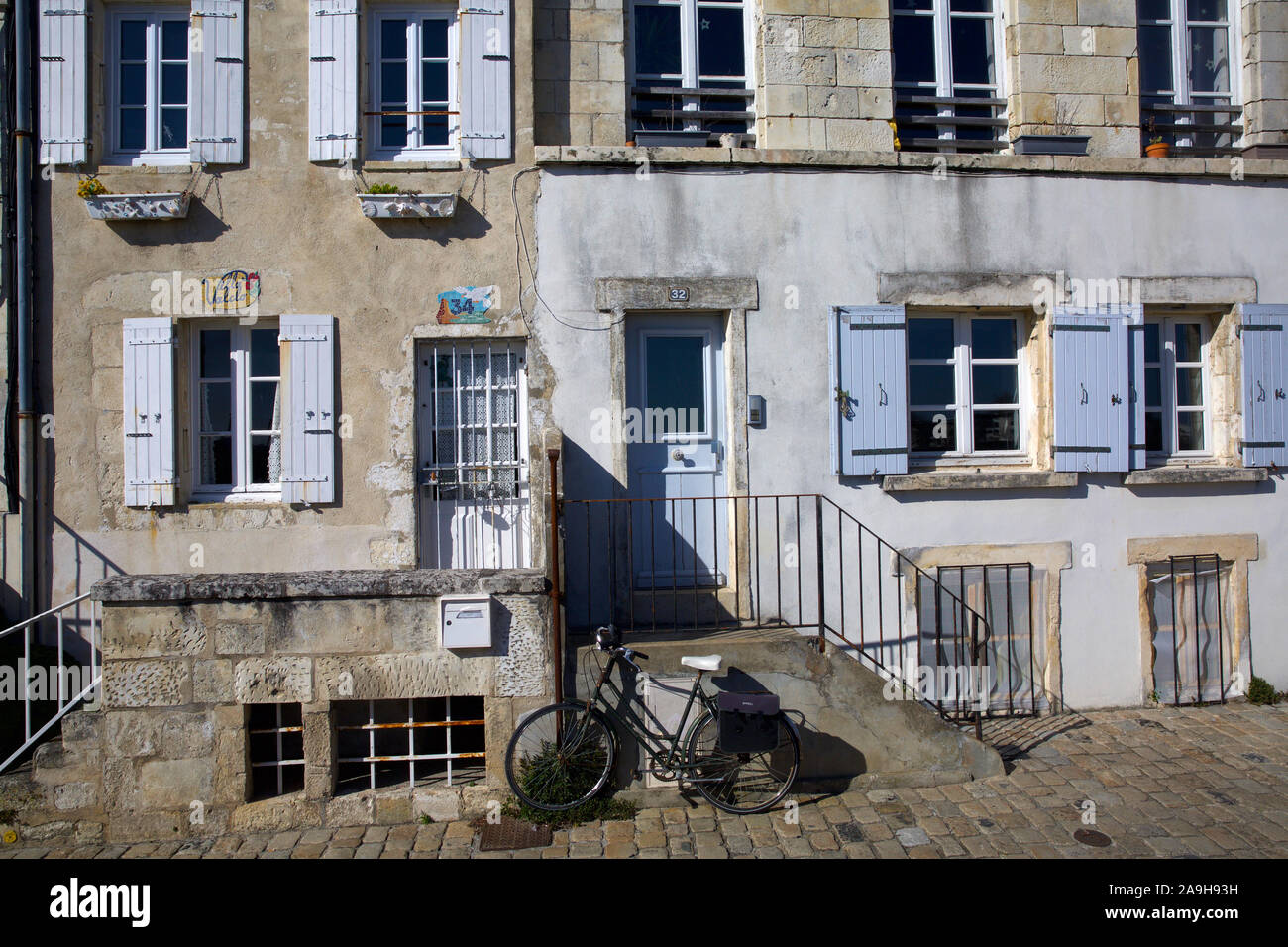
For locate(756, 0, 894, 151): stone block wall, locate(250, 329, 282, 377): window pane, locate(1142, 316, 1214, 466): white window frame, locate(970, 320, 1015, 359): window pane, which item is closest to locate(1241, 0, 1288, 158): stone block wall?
locate(1142, 316, 1214, 466): white window frame

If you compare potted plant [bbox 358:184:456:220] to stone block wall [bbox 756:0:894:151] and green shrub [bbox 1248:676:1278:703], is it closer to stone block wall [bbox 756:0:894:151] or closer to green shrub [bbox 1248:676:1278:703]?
stone block wall [bbox 756:0:894:151]

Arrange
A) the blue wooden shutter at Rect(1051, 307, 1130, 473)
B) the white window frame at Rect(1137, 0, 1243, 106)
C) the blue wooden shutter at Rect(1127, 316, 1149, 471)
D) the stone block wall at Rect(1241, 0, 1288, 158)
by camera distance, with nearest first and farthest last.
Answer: the blue wooden shutter at Rect(1051, 307, 1130, 473), the blue wooden shutter at Rect(1127, 316, 1149, 471), the stone block wall at Rect(1241, 0, 1288, 158), the white window frame at Rect(1137, 0, 1243, 106)

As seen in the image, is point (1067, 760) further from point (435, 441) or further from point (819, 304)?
point (435, 441)

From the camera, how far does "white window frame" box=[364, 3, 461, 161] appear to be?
622 centimetres

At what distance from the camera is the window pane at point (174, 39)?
6238 millimetres

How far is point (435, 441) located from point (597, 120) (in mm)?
2573

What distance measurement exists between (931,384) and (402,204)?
4.02 metres

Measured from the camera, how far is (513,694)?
4.87 metres

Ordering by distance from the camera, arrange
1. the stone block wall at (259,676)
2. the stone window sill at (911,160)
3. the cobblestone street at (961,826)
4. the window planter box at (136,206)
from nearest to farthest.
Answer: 1. the cobblestone street at (961,826)
2. the stone block wall at (259,676)
3. the window planter box at (136,206)
4. the stone window sill at (911,160)

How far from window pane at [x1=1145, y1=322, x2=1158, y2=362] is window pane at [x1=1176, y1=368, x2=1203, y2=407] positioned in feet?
0.82

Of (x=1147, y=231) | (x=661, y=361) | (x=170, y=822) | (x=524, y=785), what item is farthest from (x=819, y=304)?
(x=170, y=822)

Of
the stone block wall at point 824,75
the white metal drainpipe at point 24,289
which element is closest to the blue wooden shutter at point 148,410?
the white metal drainpipe at point 24,289

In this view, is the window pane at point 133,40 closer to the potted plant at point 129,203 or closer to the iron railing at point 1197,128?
the potted plant at point 129,203

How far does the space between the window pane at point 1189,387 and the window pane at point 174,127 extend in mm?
7650
